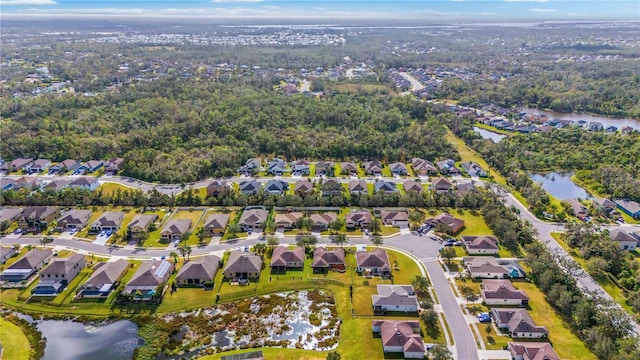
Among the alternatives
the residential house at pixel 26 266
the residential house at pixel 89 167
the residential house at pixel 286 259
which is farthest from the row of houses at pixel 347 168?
the residential house at pixel 26 266

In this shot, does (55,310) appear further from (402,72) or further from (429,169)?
(402,72)

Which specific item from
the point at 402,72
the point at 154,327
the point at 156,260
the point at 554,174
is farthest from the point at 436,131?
the point at 402,72

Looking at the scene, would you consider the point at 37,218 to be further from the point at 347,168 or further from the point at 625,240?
the point at 625,240

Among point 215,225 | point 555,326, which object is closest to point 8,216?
point 215,225

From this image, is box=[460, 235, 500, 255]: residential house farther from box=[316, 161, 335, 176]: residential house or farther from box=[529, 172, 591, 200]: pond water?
box=[316, 161, 335, 176]: residential house

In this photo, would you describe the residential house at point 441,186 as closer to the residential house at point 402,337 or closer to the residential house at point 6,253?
the residential house at point 402,337

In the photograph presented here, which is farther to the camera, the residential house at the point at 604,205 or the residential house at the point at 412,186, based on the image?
the residential house at the point at 412,186
